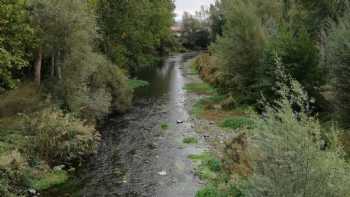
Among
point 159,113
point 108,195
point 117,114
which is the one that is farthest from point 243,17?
point 108,195

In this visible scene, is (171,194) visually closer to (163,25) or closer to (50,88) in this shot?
(50,88)

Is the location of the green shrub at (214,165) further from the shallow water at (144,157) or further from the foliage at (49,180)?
the foliage at (49,180)

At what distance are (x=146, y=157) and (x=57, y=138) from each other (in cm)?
432

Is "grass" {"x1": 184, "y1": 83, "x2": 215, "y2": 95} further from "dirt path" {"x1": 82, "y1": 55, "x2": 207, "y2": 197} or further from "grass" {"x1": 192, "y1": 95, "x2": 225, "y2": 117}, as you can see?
"dirt path" {"x1": 82, "y1": 55, "x2": 207, "y2": 197}

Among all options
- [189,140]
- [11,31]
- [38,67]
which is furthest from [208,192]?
[38,67]

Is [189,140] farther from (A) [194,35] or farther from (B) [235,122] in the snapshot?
(A) [194,35]

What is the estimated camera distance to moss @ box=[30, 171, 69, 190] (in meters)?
14.2

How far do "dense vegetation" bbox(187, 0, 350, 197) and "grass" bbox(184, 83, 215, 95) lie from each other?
924mm

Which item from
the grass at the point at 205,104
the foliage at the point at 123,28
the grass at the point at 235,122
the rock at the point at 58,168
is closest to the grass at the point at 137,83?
the foliage at the point at 123,28

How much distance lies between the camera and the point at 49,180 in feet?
48.2

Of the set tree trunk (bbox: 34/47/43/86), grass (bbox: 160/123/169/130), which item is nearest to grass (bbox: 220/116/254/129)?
grass (bbox: 160/123/169/130)

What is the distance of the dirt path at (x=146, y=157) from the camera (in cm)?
1427

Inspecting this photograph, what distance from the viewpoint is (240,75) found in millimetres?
28719

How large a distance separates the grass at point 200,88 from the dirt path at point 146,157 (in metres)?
8.01
